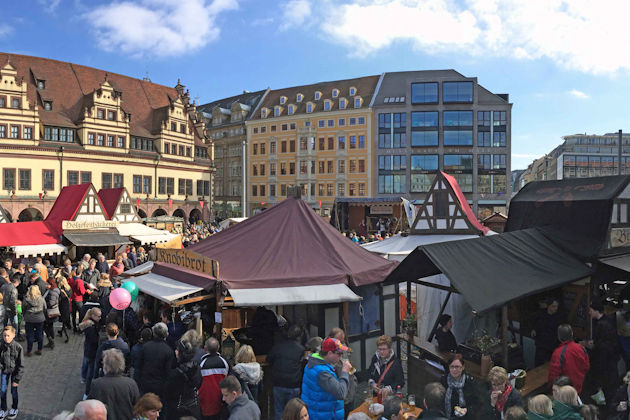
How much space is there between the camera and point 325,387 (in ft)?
17.0

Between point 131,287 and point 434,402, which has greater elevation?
point 131,287

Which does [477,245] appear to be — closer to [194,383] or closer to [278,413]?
[278,413]

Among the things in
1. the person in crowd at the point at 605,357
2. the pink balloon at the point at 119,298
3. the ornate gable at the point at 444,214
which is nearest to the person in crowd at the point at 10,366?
the pink balloon at the point at 119,298

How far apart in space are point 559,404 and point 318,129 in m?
54.9

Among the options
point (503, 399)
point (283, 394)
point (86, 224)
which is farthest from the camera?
point (86, 224)

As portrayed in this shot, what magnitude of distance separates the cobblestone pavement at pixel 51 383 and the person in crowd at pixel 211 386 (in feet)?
12.0

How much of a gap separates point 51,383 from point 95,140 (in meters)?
36.6

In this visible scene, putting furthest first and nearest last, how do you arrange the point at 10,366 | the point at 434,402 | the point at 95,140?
the point at 95,140, the point at 10,366, the point at 434,402

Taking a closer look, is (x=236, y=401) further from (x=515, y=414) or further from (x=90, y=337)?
(x=90, y=337)

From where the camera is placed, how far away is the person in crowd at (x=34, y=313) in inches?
396

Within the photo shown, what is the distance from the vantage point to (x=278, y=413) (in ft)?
21.7

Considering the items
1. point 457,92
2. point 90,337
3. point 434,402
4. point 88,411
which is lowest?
point 90,337

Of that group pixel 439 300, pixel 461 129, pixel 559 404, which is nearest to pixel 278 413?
pixel 559 404

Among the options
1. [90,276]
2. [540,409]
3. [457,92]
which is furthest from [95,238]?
[457,92]
